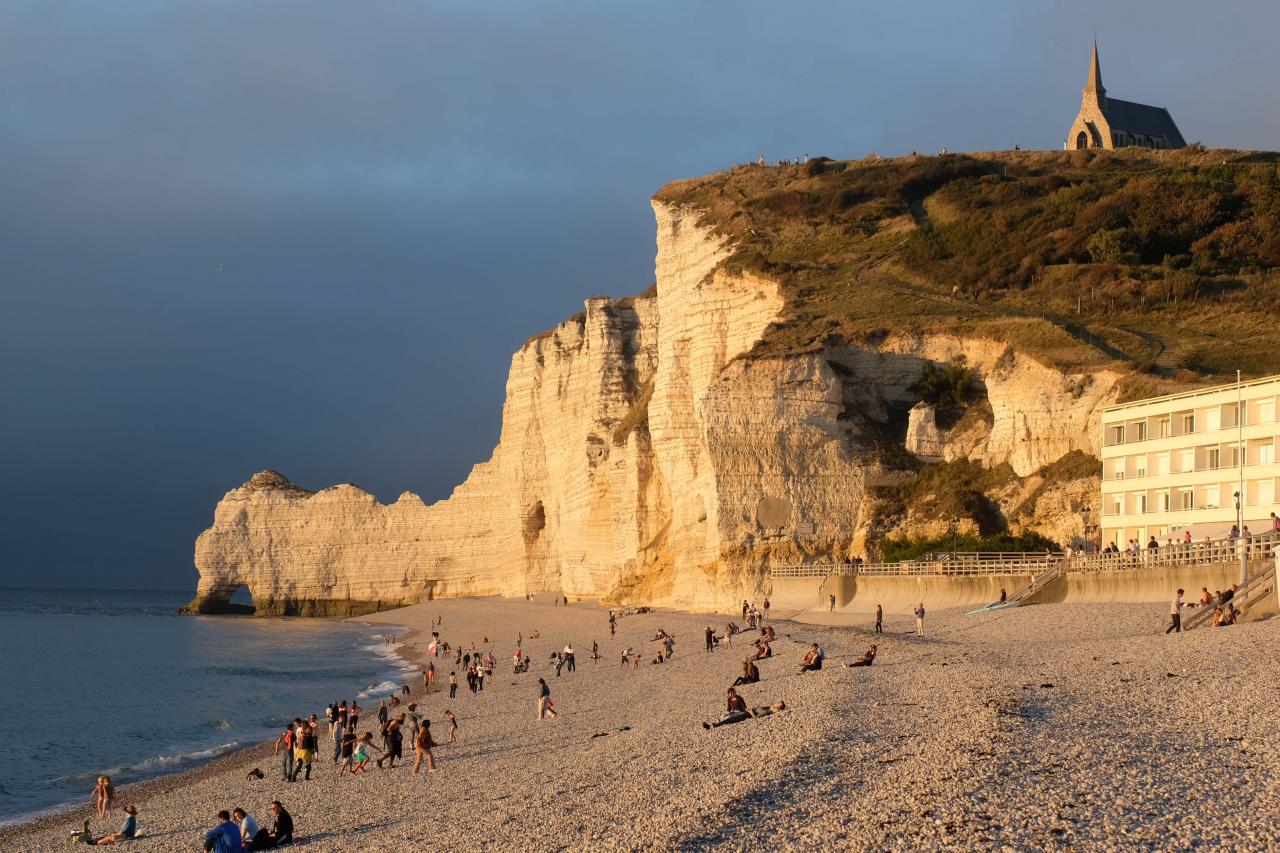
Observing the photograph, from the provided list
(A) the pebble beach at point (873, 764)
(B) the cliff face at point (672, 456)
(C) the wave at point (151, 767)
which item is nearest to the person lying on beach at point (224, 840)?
(A) the pebble beach at point (873, 764)

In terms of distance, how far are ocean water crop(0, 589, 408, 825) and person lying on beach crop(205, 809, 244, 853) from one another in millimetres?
8609

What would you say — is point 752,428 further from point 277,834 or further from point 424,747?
point 277,834

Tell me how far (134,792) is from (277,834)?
9095mm

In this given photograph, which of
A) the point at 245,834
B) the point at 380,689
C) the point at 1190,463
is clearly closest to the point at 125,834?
the point at 245,834

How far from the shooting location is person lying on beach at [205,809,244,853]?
15.2 meters

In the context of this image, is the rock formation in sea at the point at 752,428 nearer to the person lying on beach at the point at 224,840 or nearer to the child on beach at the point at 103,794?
the child on beach at the point at 103,794

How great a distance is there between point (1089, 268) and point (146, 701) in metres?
39.6

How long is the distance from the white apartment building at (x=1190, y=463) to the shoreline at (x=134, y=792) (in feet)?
76.6

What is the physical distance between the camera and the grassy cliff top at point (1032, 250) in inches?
1783

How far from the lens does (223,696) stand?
39000 mm

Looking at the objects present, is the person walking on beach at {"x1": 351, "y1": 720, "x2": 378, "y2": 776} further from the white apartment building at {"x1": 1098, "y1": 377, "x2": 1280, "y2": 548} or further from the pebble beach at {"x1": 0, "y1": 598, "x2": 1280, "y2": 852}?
the white apartment building at {"x1": 1098, "y1": 377, "x2": 1280, "y2": 548}

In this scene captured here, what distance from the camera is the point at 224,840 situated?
15.3m

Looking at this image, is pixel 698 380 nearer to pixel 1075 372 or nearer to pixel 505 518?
pixel 1075 372

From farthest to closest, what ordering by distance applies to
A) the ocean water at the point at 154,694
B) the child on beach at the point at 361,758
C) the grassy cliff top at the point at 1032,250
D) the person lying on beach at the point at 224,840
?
the grassy cliff top at the point at 1032,250
the ocean water at the point at 154,694
the child on beach at the point at 361,758
the person lying on beach at the point at 224,840
